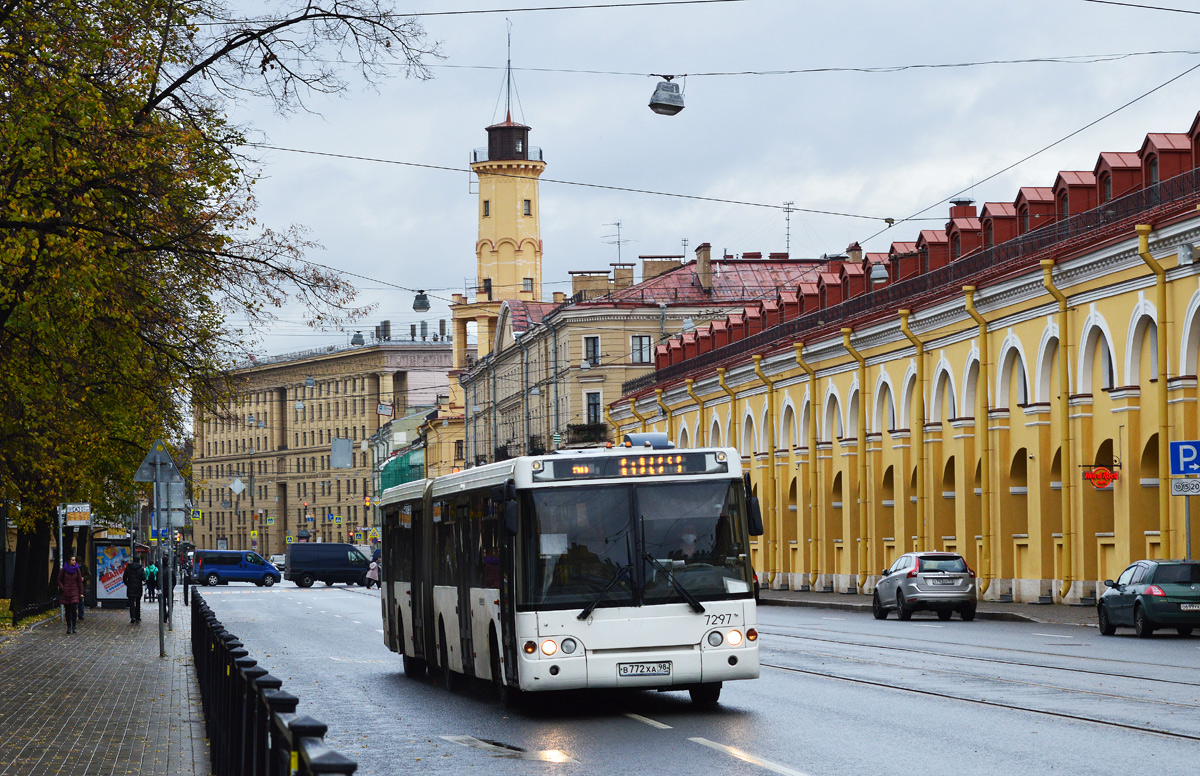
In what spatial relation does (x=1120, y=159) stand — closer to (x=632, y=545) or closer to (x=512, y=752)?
(x=632, y=545)

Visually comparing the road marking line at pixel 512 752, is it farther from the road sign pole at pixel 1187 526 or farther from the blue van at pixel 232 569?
the blue van at pixel 232 569

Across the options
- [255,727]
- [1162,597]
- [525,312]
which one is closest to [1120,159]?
[1162,597]

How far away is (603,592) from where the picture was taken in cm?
1560

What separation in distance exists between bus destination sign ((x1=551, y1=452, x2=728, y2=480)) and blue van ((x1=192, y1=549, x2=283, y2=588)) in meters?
76.7

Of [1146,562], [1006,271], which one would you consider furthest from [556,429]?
[1146,562]

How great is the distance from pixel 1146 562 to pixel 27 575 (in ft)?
97.3

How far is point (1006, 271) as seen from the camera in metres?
39.4

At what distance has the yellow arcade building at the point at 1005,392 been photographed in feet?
111

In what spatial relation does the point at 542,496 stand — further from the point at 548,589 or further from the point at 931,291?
the point at 931,291

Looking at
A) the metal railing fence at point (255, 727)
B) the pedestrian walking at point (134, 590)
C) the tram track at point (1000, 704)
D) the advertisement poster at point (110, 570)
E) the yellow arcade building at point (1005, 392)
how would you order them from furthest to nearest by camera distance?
the advertisement poster at point (110, 570)
the pedestrian walking at point (134, 590)
the yellow arcade building at point (1005, 392)
the tram track at point (1000, 704)
the metal railing fence at point (255, 727)

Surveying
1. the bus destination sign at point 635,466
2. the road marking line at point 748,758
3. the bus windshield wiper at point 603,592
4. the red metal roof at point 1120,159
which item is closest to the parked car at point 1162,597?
the red metal roof at point 1120,159

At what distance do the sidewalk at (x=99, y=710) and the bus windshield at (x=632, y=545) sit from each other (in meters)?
3.43

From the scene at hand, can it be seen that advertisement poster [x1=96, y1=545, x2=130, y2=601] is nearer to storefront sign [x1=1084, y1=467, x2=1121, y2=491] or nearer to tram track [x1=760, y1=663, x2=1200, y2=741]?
storefront sign [x1=1084, y1=467, x2=1121, y2=491]

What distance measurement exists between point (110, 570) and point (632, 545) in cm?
3900
